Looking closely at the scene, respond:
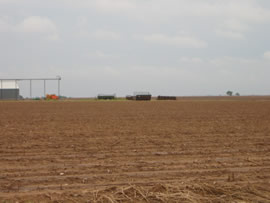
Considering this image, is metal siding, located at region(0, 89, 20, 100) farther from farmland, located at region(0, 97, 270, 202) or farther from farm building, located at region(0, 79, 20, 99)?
farmland, located at region(0, 97, 270, 202)

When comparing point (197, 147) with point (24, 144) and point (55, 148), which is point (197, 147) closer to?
point (55, 148)

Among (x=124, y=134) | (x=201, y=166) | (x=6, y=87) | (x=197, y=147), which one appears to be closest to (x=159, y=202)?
(x=201, y=166)

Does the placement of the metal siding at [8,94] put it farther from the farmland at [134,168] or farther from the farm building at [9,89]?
the farmland at [134,168]

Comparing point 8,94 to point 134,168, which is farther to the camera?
point 8,94

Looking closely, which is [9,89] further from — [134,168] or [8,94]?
[134,168]

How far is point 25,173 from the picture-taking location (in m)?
5.49

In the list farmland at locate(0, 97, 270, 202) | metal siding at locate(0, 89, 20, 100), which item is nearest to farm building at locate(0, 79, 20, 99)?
metal siding at locate(0, 89, 20, 100)

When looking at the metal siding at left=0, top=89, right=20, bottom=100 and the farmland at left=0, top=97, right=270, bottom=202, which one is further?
the metal siding at left=0, top=89, right=20, bottom=100

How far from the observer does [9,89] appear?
178 ft

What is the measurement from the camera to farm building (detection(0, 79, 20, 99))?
54125 millimetres

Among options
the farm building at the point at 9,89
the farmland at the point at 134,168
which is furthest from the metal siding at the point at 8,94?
the farmland at the point at 134,168

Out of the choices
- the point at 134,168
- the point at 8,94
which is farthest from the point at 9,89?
the point at 134,168

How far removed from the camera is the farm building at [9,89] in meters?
54.1

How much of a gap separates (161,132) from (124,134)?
1451 millimetres
